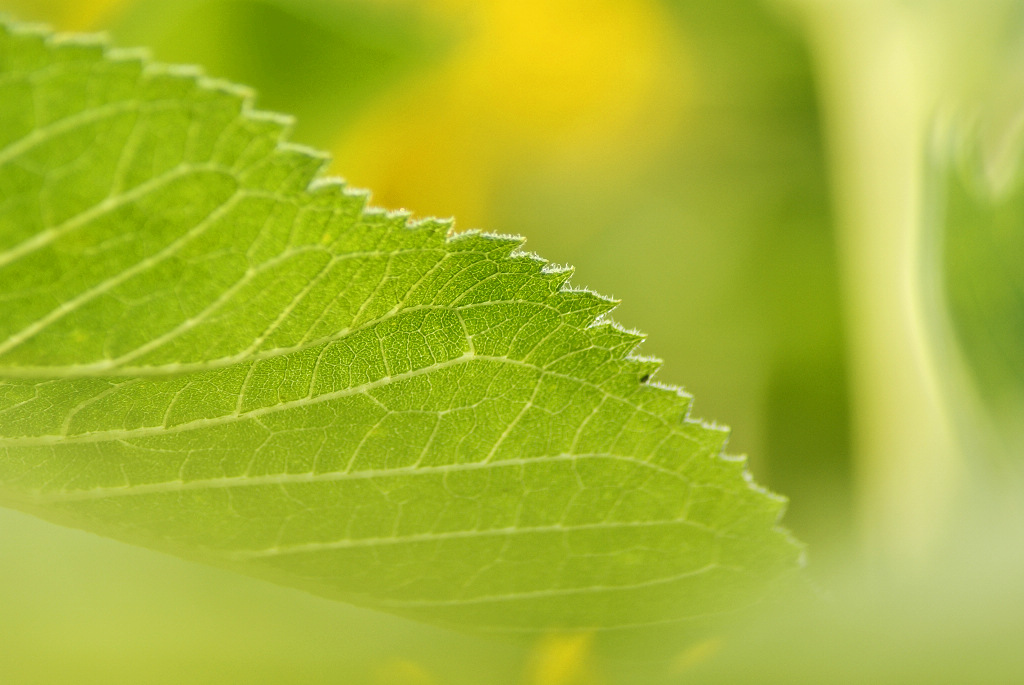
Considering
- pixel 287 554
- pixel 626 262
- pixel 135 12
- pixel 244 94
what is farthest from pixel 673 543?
pixel 135 12

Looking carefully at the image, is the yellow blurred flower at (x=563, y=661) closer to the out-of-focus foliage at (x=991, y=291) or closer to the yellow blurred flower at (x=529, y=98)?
the out-of-focus foliage at (x=991, y=291)

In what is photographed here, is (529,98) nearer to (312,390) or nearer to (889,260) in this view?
(889,260)

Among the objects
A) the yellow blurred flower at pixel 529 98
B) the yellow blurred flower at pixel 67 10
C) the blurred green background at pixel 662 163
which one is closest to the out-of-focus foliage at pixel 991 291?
the blurred green background at pixel 662 163

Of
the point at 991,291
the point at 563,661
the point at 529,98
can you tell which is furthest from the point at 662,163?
the point at 563,661

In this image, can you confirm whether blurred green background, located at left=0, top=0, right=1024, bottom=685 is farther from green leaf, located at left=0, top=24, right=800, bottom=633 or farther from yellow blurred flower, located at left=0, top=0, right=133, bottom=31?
green leaf, located at left=0, top=24, right=800, bottom=633

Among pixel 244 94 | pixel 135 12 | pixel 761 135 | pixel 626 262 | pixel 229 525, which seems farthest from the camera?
pixel 761 135

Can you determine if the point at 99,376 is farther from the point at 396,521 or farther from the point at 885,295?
the point at 885,295
